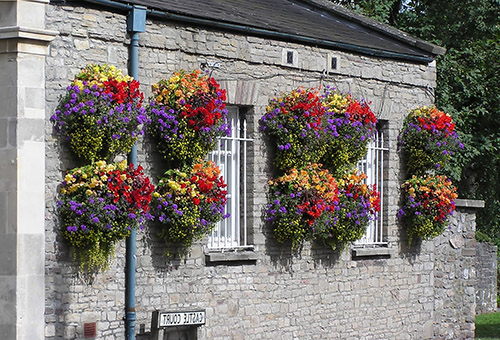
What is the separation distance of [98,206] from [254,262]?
3.22 metres

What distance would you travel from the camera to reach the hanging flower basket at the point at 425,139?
16922 millimetres

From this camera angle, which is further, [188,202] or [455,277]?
[455,277]

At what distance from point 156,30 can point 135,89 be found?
3.62 ft

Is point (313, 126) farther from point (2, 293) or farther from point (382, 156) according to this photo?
point (2, 293)

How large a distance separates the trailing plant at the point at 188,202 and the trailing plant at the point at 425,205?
4.70 meters

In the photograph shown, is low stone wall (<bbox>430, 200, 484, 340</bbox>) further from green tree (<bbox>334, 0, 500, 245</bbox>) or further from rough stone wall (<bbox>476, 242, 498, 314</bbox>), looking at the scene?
rough stone wall (<bbox>476, 242, 498, 314</bbox>)

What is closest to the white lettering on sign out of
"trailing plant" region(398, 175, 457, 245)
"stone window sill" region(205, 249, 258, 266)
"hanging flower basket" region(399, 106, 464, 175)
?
"stone window sill" region(205, 249, 258, 266)

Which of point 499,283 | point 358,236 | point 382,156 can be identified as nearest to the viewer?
point 358,236

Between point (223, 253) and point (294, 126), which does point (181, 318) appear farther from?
point (294, 126)

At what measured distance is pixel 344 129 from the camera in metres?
15.2

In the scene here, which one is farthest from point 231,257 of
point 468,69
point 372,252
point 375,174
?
point 468,69

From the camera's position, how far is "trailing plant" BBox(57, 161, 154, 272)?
463 inches

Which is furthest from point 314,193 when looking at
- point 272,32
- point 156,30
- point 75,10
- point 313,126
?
point 75,10

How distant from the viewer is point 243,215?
14469mm
